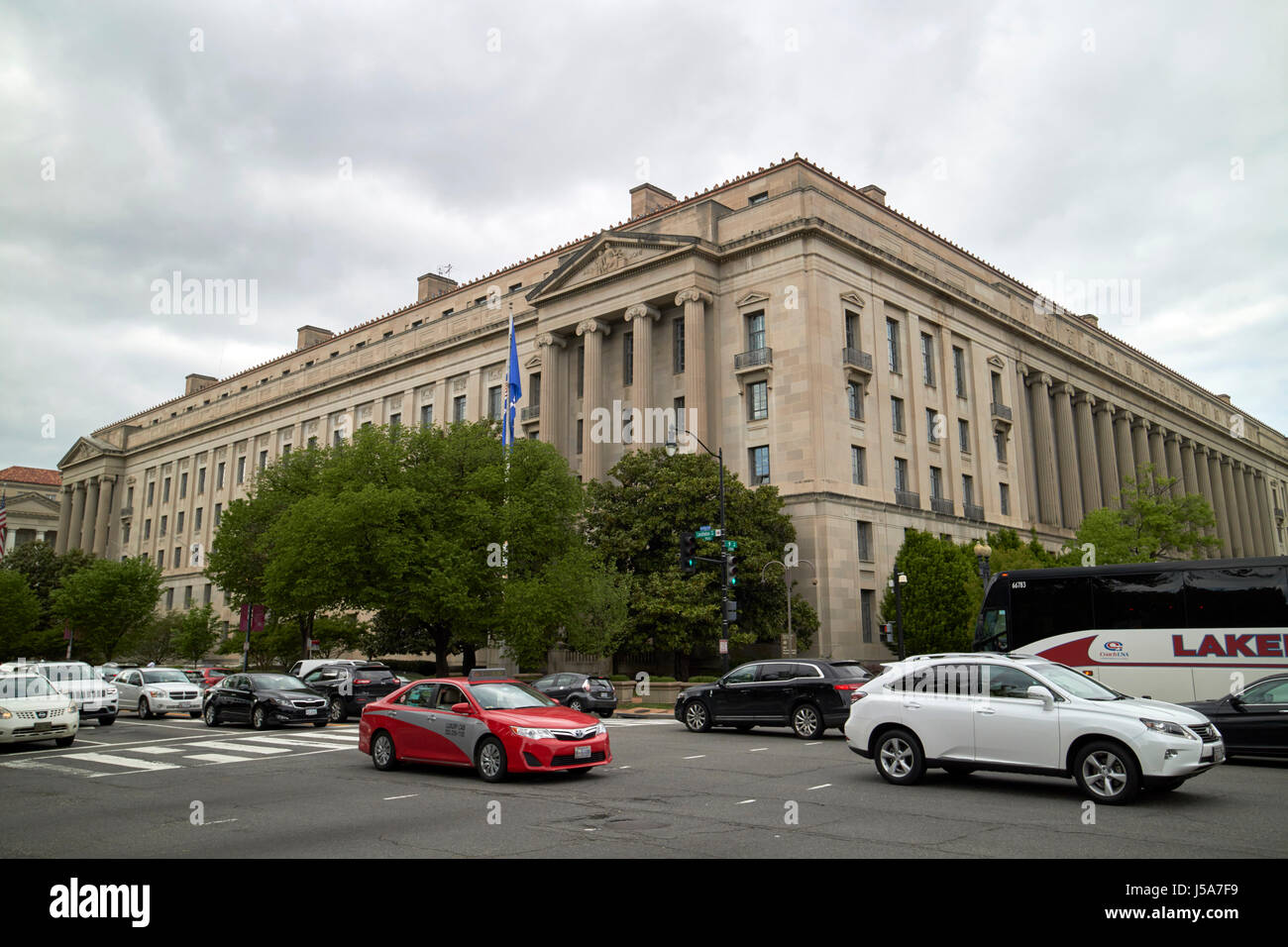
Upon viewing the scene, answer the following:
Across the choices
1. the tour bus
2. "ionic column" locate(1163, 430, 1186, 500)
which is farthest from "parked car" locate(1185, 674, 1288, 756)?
"ionic column" locate(1163, 430, 1186, 500)

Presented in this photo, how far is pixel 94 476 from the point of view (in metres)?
106

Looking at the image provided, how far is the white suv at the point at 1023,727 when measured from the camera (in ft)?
35.1

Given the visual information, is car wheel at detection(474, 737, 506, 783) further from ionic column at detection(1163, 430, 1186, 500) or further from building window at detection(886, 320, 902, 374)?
ionic column at detection(1163, 430, 1186, 500)

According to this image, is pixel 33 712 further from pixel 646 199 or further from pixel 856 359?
pixel 646 199

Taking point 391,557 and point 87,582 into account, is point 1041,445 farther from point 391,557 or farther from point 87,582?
point 87,582

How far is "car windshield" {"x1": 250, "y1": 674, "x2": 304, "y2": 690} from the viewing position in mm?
24297

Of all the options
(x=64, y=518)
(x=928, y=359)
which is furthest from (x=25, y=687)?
(x=64, y=518)

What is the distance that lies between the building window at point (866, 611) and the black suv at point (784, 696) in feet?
73.7

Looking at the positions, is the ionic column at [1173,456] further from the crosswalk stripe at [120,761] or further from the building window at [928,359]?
the crosswalk stripe at [120,761]

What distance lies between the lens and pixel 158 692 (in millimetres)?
29016

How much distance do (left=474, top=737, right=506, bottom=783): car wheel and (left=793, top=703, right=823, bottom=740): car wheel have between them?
28.8 feet

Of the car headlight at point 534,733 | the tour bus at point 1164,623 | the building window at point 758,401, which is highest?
the building window at point 758,401

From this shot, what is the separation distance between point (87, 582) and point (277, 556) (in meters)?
31.1

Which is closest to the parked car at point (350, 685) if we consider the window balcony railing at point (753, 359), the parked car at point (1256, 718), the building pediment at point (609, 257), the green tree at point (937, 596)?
the parked car at point (1256, 718)
